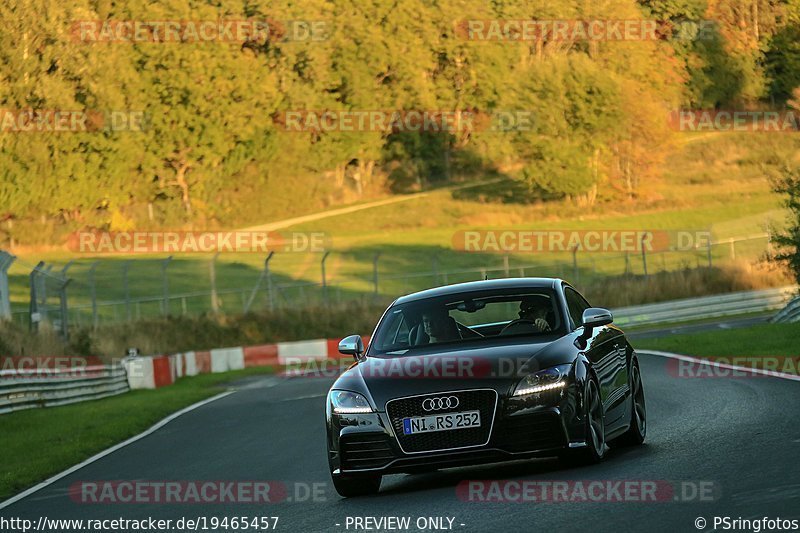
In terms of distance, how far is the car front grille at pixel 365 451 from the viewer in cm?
994

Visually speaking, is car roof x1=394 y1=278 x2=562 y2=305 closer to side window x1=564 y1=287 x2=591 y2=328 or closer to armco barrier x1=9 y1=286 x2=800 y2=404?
side window x1=564 y1=287 x2=591 y2=328

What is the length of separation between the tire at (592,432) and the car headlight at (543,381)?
26cm

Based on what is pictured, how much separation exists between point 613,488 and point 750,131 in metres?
88.9

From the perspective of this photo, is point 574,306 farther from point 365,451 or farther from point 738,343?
point 738,343

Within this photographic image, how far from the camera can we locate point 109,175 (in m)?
83.6

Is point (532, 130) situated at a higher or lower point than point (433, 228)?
higher

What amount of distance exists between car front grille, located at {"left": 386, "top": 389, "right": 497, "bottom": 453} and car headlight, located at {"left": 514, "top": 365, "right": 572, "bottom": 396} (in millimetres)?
205

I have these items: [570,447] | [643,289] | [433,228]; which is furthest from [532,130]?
[570,447]

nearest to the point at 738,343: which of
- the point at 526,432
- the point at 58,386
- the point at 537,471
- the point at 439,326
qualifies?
the point at 58,386

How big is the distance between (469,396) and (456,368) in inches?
12.1

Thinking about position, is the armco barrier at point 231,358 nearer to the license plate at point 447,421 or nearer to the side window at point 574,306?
the side window at point 574,306

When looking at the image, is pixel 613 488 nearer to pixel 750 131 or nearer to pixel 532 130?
pixel 532 130

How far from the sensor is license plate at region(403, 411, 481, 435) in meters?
9.79

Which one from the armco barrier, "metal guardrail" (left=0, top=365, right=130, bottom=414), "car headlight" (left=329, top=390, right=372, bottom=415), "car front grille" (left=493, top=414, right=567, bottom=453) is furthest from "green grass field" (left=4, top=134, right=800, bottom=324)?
"car front grille" (left=493, top=414, right=567, bottom=453)
